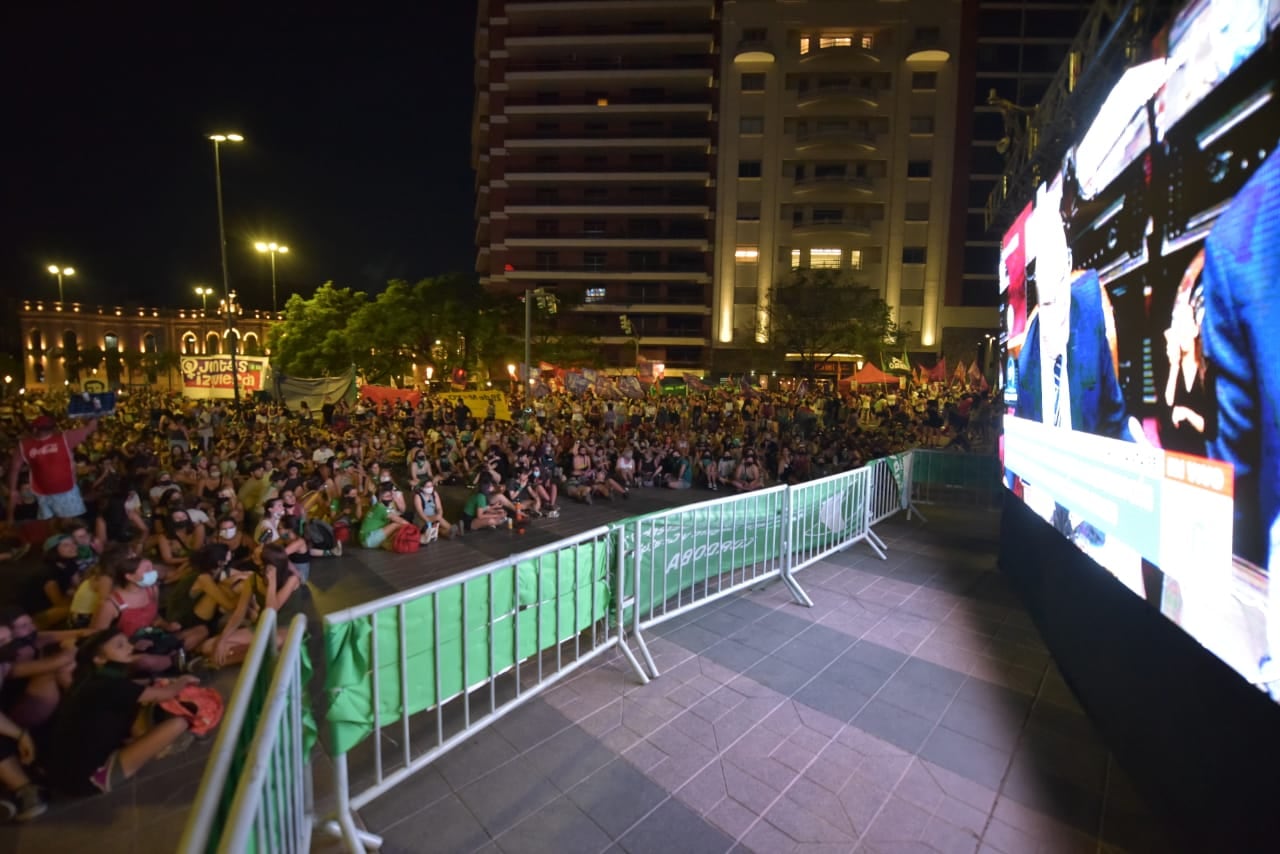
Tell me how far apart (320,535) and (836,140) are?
168ft

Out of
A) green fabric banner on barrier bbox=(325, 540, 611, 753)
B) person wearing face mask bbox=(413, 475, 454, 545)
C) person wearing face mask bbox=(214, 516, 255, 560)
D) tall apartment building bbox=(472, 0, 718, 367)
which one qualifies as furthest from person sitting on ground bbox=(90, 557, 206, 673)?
tall apartment building bbox=(472, 0, 718, 367)

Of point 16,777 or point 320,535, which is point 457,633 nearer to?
point 16,777

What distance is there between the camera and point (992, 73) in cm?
4822

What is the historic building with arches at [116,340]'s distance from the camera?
3071 inches

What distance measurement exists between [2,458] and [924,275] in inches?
2110

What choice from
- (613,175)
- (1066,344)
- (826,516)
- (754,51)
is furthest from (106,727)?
(754,51)

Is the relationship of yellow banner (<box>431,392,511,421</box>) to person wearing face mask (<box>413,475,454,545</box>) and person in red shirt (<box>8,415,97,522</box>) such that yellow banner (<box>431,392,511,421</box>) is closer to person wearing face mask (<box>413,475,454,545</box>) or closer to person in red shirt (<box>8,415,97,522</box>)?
person wearing face mask (<box>413,475,454,545</box>)

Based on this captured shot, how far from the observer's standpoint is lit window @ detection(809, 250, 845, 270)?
164 feet

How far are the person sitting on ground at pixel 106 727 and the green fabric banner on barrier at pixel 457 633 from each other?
5.72 ft

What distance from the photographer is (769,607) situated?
6.55 m

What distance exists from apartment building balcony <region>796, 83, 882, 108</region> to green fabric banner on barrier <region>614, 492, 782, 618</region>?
5081 cm

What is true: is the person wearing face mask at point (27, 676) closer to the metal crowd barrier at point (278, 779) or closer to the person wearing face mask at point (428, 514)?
the metal crowd barrier at point (278, 779)

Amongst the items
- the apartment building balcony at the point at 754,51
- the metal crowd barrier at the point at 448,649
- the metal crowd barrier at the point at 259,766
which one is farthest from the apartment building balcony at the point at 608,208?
the metal crowd barrier at the point at 259,766

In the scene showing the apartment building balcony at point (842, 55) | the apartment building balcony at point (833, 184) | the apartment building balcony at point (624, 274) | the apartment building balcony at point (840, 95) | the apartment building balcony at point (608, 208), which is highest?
the apartment building balcony at point (842, 55)
